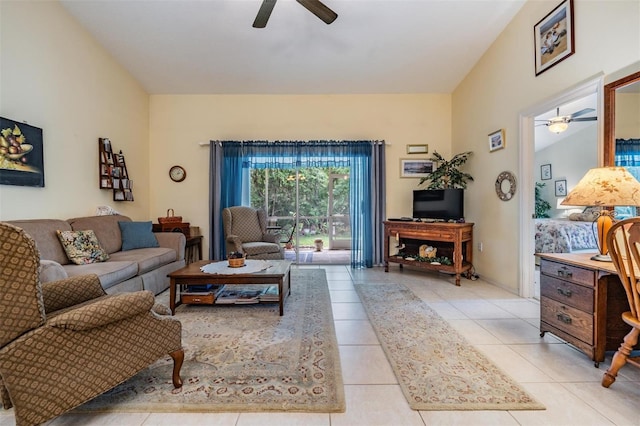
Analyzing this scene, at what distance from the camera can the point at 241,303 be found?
290cm

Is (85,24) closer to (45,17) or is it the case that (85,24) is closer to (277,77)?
(45,17)

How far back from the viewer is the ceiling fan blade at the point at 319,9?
2.48 meters

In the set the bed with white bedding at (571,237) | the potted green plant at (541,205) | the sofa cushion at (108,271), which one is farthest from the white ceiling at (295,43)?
the sofa cushion at (108,271)

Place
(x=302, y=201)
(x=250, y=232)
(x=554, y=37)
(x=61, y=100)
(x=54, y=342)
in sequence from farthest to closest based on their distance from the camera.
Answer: (x=302, y=201) < (x=250, y=232) < (x=61, y=100) < (x=554, y=37) < (x=54, y=342)

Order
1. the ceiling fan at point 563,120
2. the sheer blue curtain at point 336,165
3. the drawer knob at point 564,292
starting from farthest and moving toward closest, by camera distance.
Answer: the sheer blue curtain at point 336,165 < the ceiling fan at point 563,120 < the drawer knob at point 564,292

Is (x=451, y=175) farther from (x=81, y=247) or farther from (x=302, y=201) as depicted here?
(x=81, y=247)

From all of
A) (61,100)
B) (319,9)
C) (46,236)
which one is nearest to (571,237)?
(319,9)

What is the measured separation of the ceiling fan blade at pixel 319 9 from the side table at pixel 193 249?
356 centimetres

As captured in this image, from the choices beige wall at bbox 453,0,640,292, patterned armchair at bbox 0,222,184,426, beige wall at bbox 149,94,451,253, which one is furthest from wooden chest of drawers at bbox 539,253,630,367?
beige wall at bbox 149,94,451,253

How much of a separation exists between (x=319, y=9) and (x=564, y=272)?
9.36 ft

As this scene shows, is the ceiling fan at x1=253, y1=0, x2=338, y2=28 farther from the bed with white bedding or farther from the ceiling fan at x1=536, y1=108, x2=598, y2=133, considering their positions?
the bed with white bedding

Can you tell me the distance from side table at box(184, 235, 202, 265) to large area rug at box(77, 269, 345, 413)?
73.9 inches

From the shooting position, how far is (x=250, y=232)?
15.4 ft

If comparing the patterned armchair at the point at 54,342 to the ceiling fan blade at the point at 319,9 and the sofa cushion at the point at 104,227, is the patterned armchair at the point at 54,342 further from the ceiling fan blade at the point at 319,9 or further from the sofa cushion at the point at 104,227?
the ceiling fan blade at the point at 319,9
